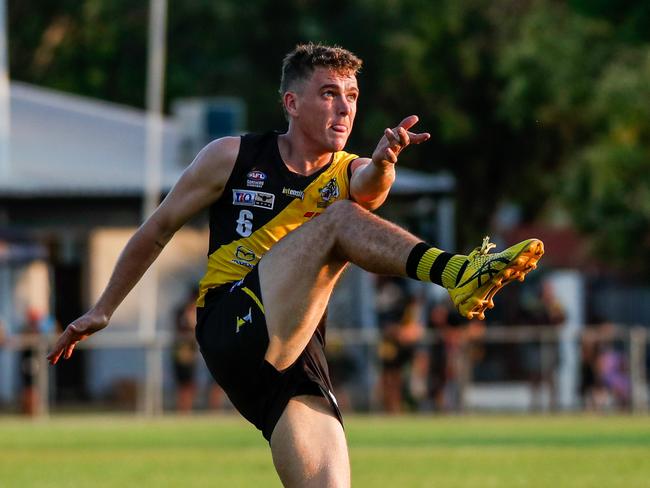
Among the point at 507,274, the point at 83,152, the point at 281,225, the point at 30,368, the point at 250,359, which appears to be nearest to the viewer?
the point at 507,274

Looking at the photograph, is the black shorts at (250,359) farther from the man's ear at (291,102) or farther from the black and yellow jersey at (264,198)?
the man's ear at (291,102)

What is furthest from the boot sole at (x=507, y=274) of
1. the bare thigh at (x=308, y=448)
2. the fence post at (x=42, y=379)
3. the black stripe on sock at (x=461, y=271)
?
the fence post at (x=42, y=379)

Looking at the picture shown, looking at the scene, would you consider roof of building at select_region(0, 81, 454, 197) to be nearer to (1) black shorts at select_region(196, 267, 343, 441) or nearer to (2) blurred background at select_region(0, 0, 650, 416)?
(2) blurred background at select_region(0, 0, 650, 416)

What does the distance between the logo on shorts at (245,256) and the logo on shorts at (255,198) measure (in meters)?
0.23

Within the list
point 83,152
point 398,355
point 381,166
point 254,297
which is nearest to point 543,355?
point 398,355

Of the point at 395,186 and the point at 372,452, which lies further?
the point at 395,186

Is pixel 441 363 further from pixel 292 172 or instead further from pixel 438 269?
pixel 438 269

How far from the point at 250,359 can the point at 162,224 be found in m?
0.79

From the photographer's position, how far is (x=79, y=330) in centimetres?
857

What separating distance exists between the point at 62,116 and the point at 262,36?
1032 centimetres

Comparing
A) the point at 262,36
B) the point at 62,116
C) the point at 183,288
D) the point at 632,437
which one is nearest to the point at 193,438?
the point at 632,437

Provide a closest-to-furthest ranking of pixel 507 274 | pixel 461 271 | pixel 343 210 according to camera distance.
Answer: pixel 507 274, pixel 461 271, pixel 343 210

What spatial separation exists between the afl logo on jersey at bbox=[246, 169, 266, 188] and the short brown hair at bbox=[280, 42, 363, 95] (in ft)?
1.39

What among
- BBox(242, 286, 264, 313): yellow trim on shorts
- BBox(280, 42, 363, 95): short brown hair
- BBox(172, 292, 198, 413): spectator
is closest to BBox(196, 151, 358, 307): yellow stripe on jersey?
BBox(242, 286, 264, 313): yellow trim on shorts
